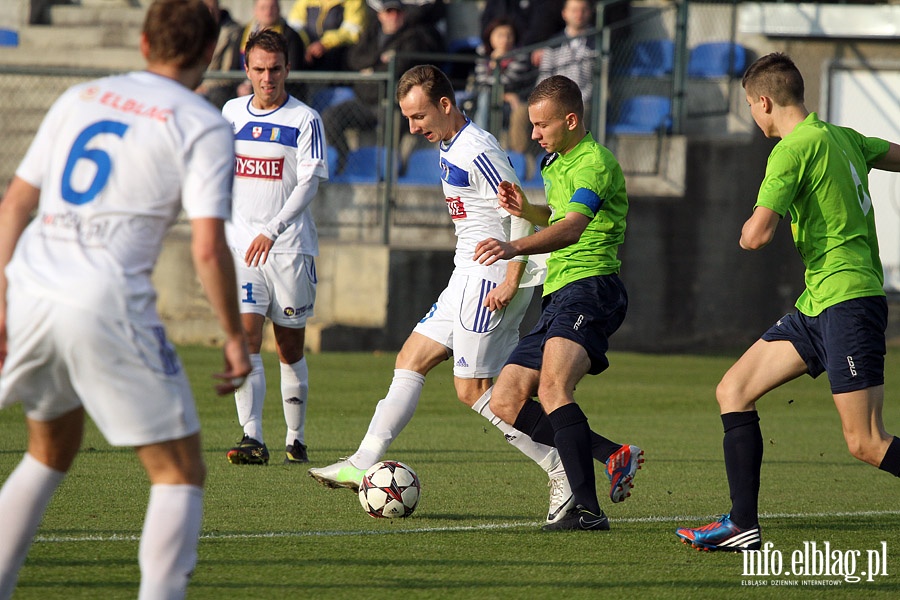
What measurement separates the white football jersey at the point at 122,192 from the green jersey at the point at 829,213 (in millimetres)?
2598

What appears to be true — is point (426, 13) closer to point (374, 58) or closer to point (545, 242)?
point (374, 58)

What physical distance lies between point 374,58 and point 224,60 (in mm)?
2030

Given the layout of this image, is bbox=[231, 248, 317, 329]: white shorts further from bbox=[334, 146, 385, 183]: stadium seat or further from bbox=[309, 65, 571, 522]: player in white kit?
bbox=[334, 146, 385, 183]: stadium seat

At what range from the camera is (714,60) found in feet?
57.1

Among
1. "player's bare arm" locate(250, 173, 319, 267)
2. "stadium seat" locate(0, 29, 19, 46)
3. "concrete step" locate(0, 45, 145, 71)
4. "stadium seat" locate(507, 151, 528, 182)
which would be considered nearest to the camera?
"player's bare arm" locate(250, 173, 319, 267)

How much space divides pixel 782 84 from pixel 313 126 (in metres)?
3.55

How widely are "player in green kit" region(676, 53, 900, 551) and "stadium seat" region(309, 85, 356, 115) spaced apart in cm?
1052

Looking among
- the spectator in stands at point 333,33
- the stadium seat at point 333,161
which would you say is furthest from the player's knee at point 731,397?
the spectator in stands at point 333,33

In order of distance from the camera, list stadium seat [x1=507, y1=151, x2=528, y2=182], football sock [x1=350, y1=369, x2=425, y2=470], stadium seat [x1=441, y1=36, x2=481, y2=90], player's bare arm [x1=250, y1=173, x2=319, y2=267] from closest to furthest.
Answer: football sock [x1=350, y1=369, x2=425, y2=470] < player's bare arm [x1=250, y1=173, x2=319, y2=267] < stadium seat [x1=507, y1=151, x2=528, y2=182] < stadium seat [x1=441, y1=36, x2=481, y2=90]

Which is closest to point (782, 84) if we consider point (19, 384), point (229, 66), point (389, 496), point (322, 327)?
point (389, 496)

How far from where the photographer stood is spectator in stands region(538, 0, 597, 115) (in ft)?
50.6

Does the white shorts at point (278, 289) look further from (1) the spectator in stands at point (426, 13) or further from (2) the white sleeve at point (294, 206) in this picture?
(1) the spectator in stands at point (426, 13)

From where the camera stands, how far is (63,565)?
4.90m

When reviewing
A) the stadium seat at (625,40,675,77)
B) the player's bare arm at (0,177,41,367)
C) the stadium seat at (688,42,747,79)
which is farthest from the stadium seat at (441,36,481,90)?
the player's bare arm at (0,177,41,367)
